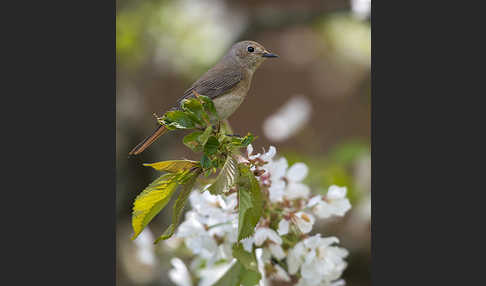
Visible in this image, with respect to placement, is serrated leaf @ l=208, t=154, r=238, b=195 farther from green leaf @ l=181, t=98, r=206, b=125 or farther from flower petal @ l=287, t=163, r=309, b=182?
flower petal @ l=287, t=163, r=309, b=182

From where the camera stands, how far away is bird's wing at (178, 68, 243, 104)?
1.00 metres

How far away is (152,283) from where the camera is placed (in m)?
1.47

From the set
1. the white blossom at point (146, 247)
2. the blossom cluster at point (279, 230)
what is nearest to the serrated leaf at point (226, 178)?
the blossom cluster at point (279, 230)

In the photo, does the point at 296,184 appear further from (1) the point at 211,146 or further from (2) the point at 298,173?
(1) the point at 211,146

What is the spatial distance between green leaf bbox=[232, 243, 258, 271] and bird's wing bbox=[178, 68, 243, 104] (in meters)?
0.30

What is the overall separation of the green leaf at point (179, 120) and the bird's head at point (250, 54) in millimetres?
238

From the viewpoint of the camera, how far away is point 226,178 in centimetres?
84

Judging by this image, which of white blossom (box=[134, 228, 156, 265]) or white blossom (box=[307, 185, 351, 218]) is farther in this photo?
white blossom (box=[134, 228, 156, 265])

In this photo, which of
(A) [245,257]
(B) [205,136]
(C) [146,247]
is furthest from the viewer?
(C) [146,247]

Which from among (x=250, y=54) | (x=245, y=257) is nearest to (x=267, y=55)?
(x=250, y=54)

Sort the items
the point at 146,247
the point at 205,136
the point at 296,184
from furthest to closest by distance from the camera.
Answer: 1. the point at 146,247
2. the point at 296,184
3. the point at 205,136

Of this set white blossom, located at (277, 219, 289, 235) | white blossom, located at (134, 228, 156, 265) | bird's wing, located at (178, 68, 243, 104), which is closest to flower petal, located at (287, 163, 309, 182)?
white blossom, located at (277, 219, 289, 235)

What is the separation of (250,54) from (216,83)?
94mm

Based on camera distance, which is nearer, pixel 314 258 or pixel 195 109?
pixel 195 109
